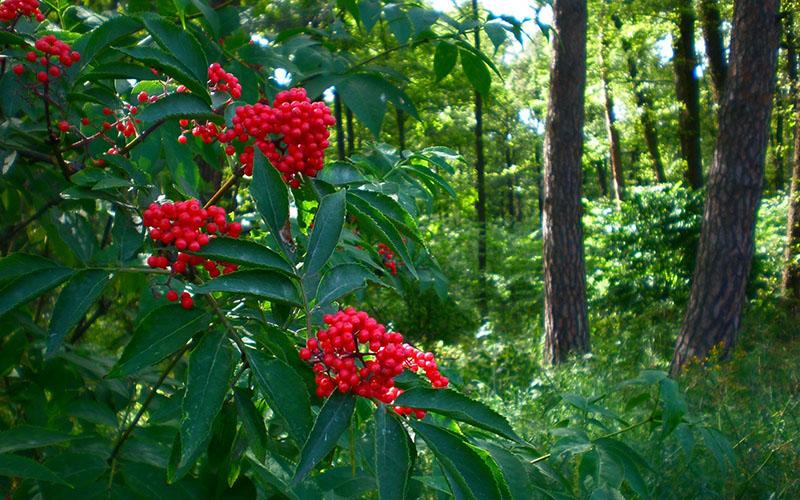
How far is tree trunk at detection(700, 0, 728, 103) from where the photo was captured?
14.0 m

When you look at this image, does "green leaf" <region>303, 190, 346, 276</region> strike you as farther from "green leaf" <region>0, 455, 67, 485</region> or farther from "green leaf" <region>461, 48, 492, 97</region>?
"green leaf" <region>461, 48, 492, 97</region>

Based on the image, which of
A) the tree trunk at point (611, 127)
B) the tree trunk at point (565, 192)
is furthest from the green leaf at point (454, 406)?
the tree trunk at point (611, 127)

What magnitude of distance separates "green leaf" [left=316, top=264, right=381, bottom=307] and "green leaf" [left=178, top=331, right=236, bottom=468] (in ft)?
0.66

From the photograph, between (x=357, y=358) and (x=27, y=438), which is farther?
(x=27, y=438)

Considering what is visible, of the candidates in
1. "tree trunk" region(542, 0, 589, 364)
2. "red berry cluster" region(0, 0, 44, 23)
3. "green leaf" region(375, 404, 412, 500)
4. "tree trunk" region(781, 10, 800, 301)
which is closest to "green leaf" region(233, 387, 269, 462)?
"green leaf" region(375, 404, 412, 500)

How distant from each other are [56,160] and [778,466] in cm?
406

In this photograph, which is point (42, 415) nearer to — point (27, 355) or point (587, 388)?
point (27, 355)

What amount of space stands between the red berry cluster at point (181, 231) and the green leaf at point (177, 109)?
168 mm

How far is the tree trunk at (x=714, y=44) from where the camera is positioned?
45.9 feet

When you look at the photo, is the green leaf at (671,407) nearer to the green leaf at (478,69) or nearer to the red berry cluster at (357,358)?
the green leaf at (478,69)

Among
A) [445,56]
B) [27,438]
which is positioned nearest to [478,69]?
[445,56]

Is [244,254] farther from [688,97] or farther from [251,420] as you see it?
[688,97]

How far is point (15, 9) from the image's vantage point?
1627mm

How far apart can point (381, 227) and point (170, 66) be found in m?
0.46
